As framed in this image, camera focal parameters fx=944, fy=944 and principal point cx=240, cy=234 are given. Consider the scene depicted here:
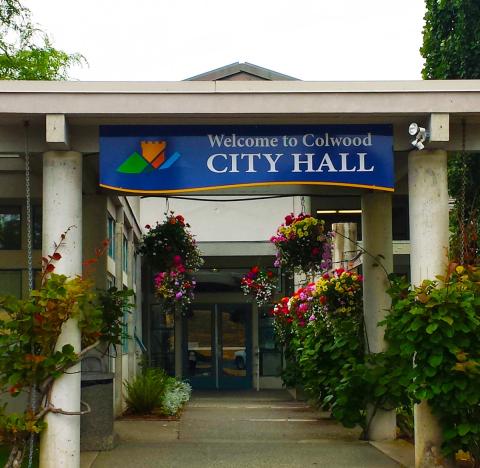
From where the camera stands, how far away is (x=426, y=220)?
9047 millimetres

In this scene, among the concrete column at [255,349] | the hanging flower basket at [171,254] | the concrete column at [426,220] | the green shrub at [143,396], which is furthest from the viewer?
the concrete column at [255,349]

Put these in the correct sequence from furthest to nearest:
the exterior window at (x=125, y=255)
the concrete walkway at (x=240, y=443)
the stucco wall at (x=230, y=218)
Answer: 1. the stucco wall at (x=230, y=218)
2. the exterior window at (x=125, y=255)
3. the concrete walkway at (x=240, y=443)

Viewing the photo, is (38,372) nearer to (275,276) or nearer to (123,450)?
(123,450)

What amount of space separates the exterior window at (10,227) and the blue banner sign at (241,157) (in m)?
4.11

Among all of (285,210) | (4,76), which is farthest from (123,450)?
(4,76)

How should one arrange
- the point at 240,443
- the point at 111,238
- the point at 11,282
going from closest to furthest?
the point at 240,443 → the point at 11,282 → the point at 111,238

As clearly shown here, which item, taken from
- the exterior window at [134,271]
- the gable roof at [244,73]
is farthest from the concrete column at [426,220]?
the gable roof at [244,73]

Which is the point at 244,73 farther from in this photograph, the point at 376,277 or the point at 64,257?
the point at 64,257

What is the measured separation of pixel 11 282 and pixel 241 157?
473 centimetres

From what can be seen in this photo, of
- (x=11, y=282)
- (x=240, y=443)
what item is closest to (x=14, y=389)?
(x=240, y=443)

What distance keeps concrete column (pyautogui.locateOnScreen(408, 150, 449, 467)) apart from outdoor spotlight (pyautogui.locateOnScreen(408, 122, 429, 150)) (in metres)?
0.25

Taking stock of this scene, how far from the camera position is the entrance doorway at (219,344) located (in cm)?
2511

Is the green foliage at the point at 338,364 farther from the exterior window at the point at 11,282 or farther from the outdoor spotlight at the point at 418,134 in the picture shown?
the exterior window at the point at 11,282

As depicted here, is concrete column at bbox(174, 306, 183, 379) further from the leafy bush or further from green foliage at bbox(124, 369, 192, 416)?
green foliage at bbox(124, 369, 192, 416)
